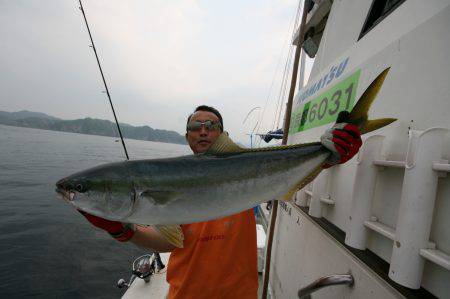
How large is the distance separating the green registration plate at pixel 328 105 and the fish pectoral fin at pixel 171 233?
193 cm

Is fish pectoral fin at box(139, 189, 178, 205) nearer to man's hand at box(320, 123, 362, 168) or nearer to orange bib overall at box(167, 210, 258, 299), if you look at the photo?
orange bib overall at box(167, 210, 258, 299)

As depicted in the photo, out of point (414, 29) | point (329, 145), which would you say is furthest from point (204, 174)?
point (414, 29)

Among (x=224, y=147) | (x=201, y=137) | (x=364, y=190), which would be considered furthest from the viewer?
(x=201, y=137)

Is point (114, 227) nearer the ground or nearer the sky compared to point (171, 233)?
nearer the ground

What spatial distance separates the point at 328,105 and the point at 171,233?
2227 mm

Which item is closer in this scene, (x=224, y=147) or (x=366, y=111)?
(x=366, y=111)

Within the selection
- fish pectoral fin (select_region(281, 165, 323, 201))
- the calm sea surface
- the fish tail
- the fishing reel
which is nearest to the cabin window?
the fish tail

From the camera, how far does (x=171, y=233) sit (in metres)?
2.00

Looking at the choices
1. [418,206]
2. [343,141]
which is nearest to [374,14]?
[343,141]

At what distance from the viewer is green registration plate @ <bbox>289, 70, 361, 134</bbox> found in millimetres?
2475

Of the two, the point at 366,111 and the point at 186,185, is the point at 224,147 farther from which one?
the point at 366,111

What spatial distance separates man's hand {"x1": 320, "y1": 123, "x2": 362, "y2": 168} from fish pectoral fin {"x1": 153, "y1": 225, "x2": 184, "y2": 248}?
1377mm

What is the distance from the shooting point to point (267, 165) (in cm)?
214

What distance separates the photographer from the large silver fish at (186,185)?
1.97 meters
